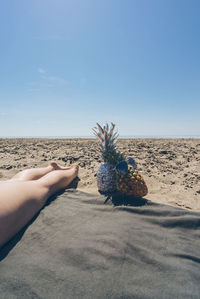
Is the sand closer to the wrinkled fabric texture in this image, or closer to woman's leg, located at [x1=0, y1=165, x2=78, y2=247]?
the wrinkled fabric texture

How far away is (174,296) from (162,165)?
4952mm

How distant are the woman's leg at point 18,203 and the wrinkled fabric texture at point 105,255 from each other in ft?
0.40

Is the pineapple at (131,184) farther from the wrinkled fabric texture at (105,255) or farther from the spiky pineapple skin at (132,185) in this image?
the wrinkled fabric texture at (105,255)

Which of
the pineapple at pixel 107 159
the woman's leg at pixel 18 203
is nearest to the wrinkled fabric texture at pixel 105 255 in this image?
the woman's leg at pixel 18 203

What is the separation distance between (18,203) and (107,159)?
2122 mm

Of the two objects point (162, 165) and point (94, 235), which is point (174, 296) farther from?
point (162, 165)

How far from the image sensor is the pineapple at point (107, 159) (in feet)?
11.9

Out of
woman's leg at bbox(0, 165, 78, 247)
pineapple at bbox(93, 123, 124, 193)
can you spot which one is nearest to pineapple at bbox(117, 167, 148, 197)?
pineapple at bbox(93, 123, 124, 193)

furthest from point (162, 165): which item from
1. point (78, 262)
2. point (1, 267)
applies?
point (1, 267)

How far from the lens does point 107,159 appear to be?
379 centimetres

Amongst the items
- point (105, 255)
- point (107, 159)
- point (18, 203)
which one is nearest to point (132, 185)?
point (107, 159)

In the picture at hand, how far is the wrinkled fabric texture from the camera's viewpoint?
1.33 meters

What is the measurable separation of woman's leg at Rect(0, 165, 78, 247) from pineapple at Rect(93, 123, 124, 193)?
1.20 meters

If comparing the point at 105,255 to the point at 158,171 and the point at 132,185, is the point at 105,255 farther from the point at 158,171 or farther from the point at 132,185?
the point at 158,171
